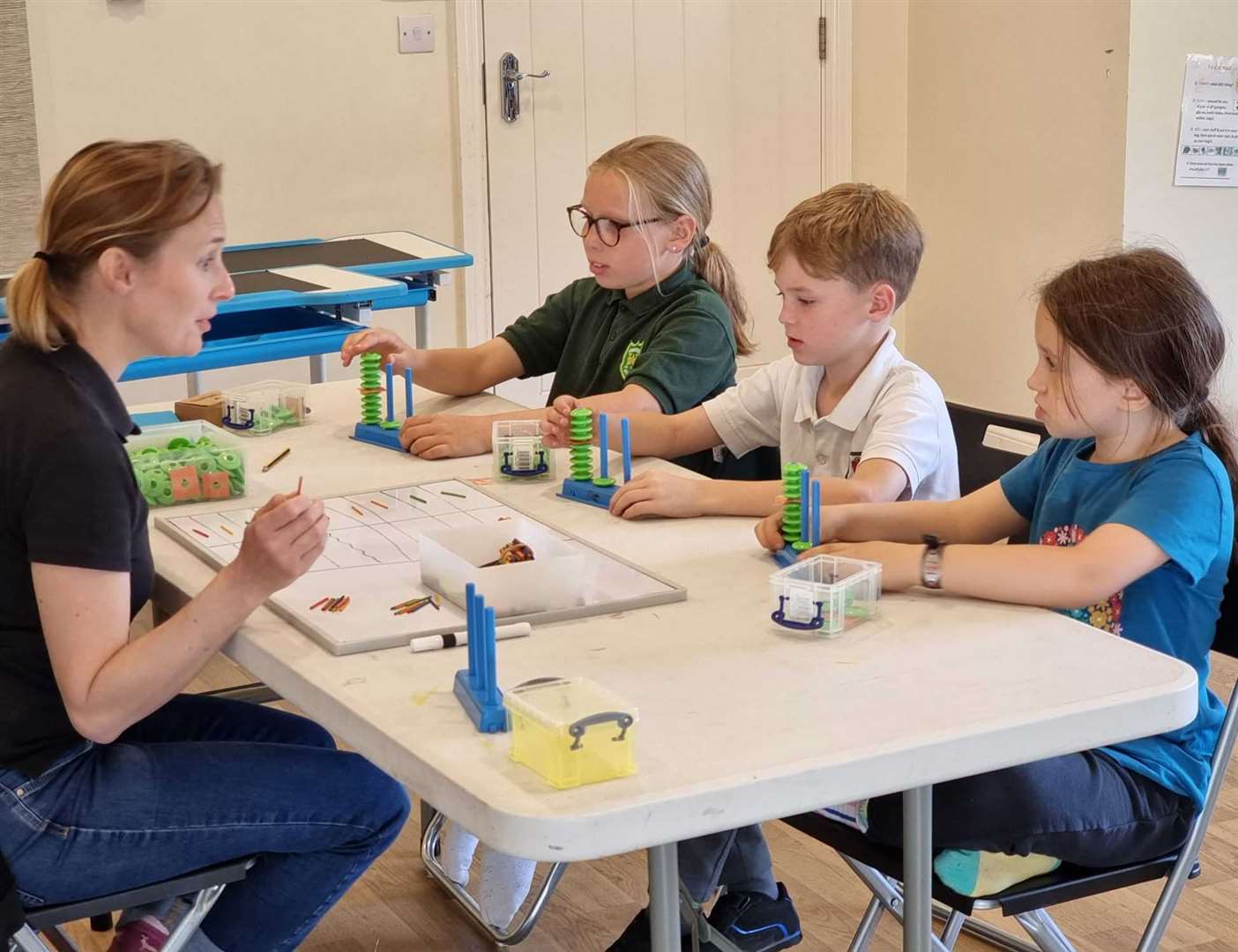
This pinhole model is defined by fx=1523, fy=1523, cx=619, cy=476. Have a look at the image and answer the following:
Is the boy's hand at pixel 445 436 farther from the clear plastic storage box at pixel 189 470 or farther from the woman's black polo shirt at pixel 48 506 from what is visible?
the woman's black polo shirt at pixel 48 506

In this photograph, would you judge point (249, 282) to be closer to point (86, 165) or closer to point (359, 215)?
point (359, 215)

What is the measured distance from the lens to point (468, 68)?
451 centimetres

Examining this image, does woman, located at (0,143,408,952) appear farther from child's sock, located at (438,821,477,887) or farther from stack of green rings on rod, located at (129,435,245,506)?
child's sock, located at (438,821,477,887)

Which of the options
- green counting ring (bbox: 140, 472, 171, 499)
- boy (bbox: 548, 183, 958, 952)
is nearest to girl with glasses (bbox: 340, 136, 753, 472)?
boy (bbox: 548, 183, 958, 952)

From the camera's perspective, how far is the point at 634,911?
7.21 ft

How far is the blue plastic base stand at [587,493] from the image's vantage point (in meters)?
1.81

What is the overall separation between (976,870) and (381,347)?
4.48 feet

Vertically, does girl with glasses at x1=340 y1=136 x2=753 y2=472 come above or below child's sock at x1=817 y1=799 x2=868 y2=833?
above

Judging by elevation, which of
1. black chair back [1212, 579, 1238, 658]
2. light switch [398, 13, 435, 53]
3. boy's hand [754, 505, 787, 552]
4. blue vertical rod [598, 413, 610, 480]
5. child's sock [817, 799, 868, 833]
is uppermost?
light switch [398, 13, 435, 53]

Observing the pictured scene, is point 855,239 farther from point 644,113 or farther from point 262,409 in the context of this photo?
point 644,113

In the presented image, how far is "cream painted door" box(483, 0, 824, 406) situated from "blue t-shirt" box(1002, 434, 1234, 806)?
10.8 ft

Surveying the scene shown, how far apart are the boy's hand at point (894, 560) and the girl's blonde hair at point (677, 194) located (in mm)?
969

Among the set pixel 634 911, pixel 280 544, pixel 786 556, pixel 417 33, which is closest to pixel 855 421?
pixel 786 556

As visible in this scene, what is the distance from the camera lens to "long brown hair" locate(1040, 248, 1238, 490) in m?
1.52
